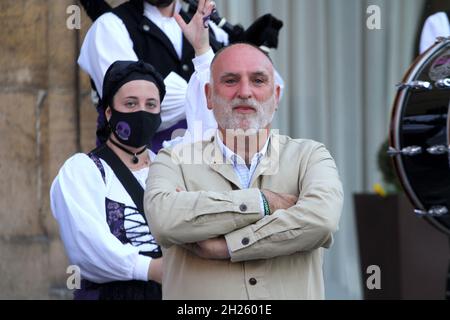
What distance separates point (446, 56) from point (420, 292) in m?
2.06

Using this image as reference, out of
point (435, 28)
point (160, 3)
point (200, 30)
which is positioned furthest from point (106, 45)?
point (435, 28)

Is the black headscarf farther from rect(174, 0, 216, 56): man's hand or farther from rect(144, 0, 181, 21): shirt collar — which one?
rect(144, 0, 181, 21): shirt collar

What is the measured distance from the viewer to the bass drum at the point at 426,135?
17.4 ft

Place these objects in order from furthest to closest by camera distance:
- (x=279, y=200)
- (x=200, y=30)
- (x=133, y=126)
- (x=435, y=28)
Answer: (x=435, y=28), (x=200, y=30), (x=133, y=126), (x=279, y=200)

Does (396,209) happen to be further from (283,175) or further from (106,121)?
(283,175)

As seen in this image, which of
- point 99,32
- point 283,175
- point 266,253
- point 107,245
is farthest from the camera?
point 99,32

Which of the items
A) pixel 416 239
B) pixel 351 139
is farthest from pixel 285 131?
pixel 416 239

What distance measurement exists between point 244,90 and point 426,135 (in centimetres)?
181

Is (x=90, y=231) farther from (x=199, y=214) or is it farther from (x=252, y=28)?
(x=252, y=28)

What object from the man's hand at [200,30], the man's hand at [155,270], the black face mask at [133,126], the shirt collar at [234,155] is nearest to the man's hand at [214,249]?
the shirt collar at [234,155]

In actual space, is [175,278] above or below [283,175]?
below

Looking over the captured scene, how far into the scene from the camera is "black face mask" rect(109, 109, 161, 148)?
4652mm

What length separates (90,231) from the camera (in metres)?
4.55

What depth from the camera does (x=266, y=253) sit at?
3539mm
